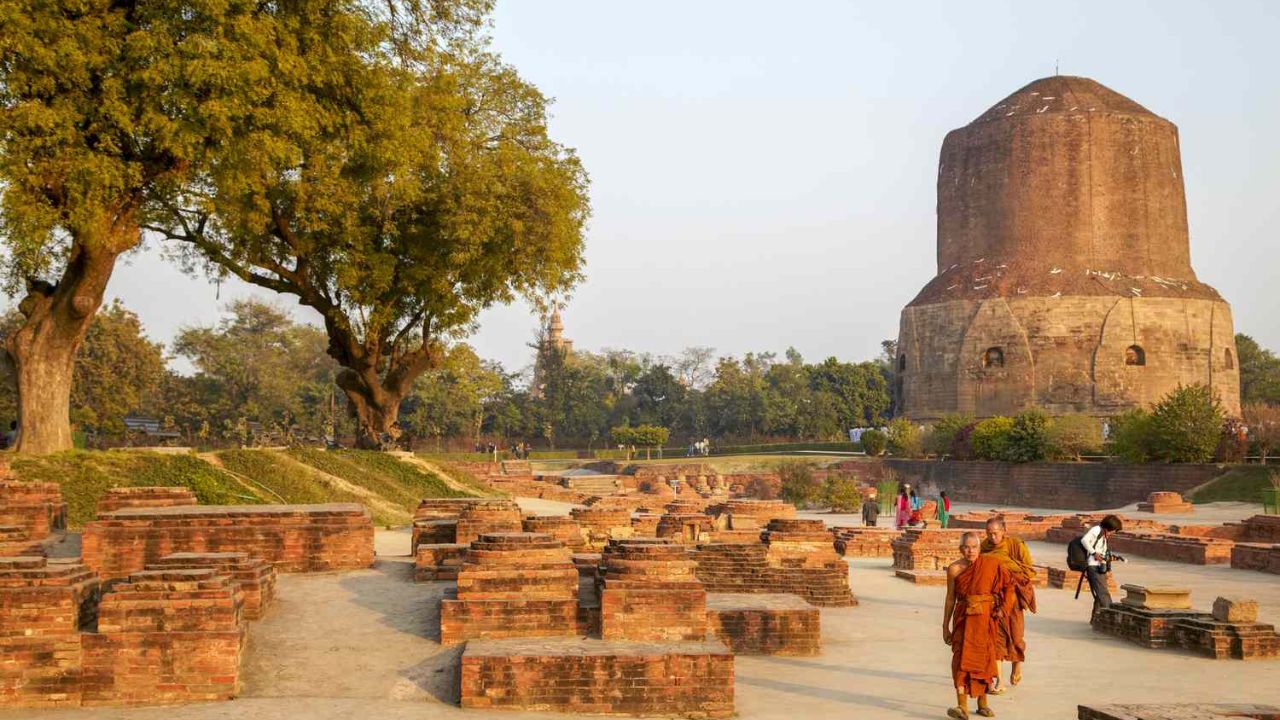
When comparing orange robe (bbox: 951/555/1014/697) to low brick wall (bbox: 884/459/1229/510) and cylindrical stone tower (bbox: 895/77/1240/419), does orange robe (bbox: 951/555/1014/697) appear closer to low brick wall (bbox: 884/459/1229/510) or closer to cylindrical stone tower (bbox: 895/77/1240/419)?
low brick wall (bbox: 884/459/1229/510)

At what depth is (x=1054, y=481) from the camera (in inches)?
1046

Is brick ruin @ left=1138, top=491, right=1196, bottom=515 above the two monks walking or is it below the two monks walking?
above

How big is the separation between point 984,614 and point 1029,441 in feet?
76.0

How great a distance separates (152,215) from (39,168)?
12.4 feet

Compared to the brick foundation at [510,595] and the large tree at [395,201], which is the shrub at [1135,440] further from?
the brick foundation at [510,595]

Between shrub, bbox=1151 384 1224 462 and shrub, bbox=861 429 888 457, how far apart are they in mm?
11671

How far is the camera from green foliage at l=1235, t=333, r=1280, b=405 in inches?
1813

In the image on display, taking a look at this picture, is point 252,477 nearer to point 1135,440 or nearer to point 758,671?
point 758,671

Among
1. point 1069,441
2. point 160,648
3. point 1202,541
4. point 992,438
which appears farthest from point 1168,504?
point 160,648

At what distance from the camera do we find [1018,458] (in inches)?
1097

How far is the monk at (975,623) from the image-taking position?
18.5 ft

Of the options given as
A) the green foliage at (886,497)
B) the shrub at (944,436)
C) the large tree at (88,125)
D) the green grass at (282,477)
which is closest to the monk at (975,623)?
the green grass at (282,477)

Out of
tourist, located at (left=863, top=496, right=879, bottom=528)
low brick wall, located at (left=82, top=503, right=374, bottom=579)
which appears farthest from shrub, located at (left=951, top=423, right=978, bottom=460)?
low brick wall, located at (left=82, top=503, right=374, bottom=579)

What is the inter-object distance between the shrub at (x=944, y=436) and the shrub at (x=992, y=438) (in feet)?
4.17
